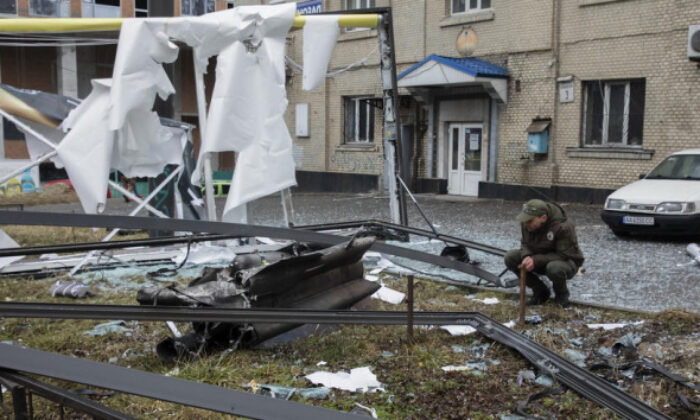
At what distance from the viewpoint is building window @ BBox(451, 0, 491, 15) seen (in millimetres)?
17625

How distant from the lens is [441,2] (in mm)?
18344

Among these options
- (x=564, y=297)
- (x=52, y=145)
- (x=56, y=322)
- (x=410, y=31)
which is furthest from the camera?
(x=410, y=31)

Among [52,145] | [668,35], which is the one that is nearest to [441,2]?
[668,35]

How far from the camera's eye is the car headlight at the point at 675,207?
948 centimetres

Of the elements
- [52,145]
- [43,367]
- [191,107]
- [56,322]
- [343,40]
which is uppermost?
[343,40]

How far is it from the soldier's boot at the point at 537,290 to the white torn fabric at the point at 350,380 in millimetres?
2371

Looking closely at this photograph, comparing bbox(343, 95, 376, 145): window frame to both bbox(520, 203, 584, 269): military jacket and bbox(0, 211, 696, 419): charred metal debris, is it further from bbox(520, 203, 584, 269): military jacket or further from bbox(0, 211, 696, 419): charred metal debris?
bbox(520, 203, 584, 269): military jacket

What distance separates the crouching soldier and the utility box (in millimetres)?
10838

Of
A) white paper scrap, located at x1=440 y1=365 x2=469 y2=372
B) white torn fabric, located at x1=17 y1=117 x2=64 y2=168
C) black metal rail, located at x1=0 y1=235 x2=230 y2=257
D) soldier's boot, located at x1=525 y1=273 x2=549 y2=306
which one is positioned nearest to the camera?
white paper scrap, located at x1=440 y1=365 x2=469 y2=372

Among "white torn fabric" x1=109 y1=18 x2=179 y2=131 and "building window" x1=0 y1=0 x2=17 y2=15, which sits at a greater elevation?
"building window" x1=0 y1=0 x2=17 y2=15

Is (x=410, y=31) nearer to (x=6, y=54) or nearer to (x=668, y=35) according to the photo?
(x=668, y=35)

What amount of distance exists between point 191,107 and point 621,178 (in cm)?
1990

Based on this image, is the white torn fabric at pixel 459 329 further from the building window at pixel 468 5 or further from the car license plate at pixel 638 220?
the building window at pixel 468 5

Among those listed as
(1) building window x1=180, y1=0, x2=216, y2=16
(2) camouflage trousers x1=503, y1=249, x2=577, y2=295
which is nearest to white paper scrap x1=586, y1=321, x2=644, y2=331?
(2) camouflage trousers x1=503, y1=249, x2=577, y2=295
